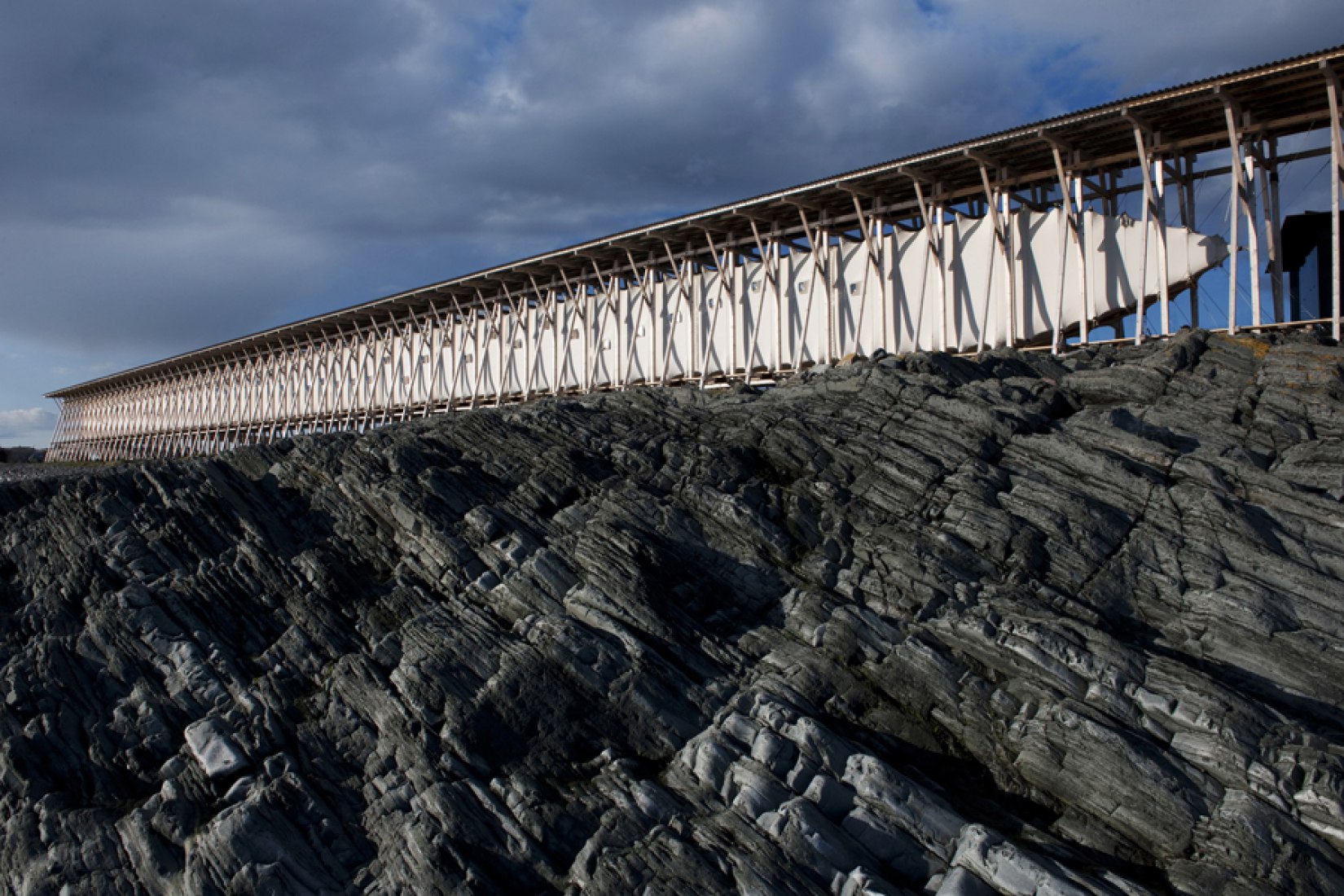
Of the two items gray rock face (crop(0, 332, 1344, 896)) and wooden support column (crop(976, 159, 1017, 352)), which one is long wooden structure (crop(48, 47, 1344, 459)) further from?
gray rock face (crop(0, 332, 1344, 896))

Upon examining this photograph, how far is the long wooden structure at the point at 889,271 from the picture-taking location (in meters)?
29.6

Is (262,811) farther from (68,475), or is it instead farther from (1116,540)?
(1116,540)

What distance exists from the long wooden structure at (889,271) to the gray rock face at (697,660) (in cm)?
933

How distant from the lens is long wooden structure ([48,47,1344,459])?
97.0 ft

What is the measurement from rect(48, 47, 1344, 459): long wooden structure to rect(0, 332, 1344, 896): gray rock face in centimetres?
933

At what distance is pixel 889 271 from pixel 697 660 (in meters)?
25.8

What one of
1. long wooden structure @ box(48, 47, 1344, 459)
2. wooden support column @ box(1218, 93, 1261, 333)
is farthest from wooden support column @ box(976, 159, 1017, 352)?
wooden support column @ box(1218, 93, 1261, 333)

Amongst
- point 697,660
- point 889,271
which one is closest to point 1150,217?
point 889,271

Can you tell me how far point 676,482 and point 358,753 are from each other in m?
8.95

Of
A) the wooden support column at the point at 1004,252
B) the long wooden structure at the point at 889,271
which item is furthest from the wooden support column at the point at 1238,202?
the wooden support column at the point at 1004,252

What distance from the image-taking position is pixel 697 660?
16.6 m

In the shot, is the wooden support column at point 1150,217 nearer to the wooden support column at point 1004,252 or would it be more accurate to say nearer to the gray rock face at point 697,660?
the wooden support column at point 1004,252

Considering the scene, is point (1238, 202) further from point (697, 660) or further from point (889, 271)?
point (697, 660)

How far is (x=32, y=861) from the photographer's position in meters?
13.4
